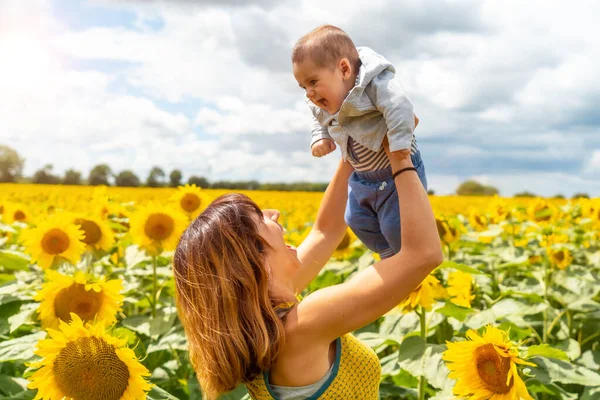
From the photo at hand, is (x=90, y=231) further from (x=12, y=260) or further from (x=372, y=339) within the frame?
(x=372, y=339)

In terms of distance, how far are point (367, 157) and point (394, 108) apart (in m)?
0.32

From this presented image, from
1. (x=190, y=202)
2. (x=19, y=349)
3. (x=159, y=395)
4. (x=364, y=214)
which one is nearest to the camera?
(x=364, y=214)

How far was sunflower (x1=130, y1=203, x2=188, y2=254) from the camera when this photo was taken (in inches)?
172

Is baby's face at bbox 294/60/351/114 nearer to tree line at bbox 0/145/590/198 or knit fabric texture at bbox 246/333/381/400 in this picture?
knit fabric texture at bbox 246/333/381/400

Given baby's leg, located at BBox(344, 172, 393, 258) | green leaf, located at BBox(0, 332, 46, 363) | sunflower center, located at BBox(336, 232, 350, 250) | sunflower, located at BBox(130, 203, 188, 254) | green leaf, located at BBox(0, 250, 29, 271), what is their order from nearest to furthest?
baby's leg, located at BBox(344, 172, 393, 258) → green leaf, located at BBox(0, 332, 46, 363) → green leaf, located at BBox(0, 250, 29, 271) → sunflower, located at BBox(130, 203, 188, 254) → sunflower center, located at BBox(336, 232, 350, 250)

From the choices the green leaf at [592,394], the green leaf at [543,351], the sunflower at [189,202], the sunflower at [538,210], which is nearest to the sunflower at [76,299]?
the green leaf at [543,351]

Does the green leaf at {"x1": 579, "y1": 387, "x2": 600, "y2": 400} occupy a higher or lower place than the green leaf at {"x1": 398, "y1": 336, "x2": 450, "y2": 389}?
lower

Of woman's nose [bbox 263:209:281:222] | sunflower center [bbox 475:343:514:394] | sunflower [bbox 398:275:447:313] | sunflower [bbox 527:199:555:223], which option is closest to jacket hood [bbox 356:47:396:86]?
woman's nose [bbox 263:209:281:222]

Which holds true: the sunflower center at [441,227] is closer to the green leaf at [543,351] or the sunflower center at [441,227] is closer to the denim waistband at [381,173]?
the green leaf at [543,351]

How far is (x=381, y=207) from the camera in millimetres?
2379

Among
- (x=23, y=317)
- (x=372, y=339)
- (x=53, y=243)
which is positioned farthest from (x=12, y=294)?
(x=372, y=339)

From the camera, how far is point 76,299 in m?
3.07

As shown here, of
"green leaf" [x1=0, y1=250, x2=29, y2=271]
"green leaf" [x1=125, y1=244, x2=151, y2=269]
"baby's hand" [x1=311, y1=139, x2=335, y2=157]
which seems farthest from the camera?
"green leaf" [x1=125, y1=244, x2=151, y2=269]

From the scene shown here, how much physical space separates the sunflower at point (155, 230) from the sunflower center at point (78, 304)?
1244 millimetres
